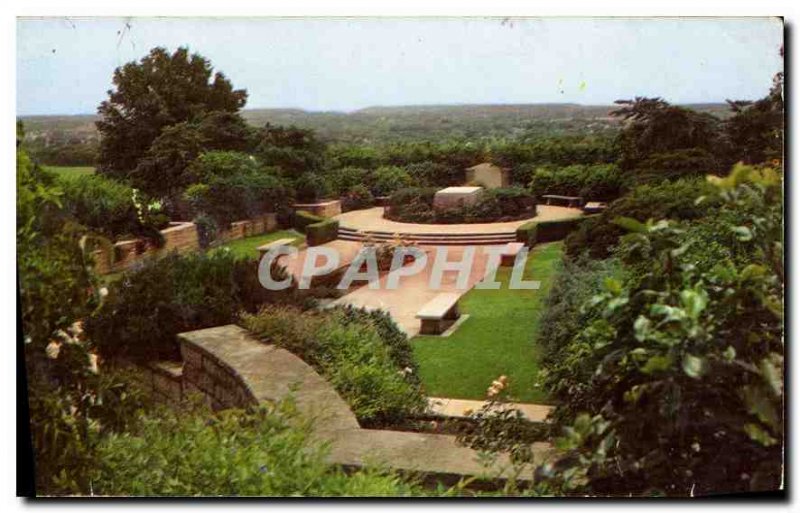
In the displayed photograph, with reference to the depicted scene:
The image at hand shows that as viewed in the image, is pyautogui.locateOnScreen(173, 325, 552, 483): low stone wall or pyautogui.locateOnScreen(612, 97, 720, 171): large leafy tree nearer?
pyautogui.locateOnScreen(173, 325, 552, 483): low stone wall

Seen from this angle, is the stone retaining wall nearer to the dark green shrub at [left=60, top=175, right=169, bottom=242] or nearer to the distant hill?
the dark green shrub at [left=60, top=175, right=169, bottom=242]

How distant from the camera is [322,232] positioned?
206 inches

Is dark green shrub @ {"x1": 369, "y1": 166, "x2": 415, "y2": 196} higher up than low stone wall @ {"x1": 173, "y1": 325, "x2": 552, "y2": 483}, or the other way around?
dark green shrub @ {"x1": 369, "y1": 166, "x2": 415, "y2": 196}

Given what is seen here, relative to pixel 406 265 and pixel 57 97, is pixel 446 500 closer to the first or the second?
pixel 406 265

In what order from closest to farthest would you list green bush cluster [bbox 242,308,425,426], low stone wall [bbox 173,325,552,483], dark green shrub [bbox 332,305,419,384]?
low stone wall [bbox 173,325,552,483], green bush cluster [bbox 242,308,425,426], dark green shrub [bbox 332,305,419,384]

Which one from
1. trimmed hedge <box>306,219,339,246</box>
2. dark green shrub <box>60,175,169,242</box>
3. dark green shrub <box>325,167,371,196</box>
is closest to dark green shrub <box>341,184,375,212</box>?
dark green shrub <box>325,167,371,196</box>

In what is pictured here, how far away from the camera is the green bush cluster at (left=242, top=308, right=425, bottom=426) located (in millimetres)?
5137

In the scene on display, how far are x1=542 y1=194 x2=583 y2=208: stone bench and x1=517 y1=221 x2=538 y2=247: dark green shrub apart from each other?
0.15 m

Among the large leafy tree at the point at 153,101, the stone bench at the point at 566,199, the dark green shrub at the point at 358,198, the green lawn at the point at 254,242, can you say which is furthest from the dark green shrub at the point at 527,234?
the large leafy tree at the point at 153,101

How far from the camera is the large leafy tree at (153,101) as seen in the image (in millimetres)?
5105

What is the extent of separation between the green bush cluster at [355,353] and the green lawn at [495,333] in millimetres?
199

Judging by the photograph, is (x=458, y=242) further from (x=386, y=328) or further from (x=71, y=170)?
(x=71, y=170)

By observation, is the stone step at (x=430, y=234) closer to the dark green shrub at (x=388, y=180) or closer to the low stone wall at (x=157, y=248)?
the dark green shrub at (x=388, y=180)

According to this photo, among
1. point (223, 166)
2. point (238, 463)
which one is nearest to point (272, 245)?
point (223, 166)
